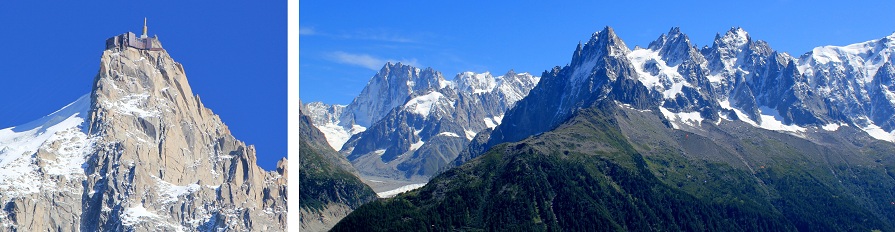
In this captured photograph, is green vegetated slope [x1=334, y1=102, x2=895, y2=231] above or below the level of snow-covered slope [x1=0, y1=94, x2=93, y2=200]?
above

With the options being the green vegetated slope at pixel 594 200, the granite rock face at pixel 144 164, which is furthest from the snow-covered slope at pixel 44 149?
the green vegetated slope at pixel 594 200

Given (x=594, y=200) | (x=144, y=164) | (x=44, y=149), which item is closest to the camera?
(x=44, y=149)

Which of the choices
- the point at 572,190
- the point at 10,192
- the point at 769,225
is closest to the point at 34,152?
the point at 10,192

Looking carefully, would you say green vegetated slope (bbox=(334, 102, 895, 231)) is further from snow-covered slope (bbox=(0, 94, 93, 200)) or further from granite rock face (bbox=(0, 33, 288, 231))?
snow-covered slope (bbox=(0, 94, 93, 200))

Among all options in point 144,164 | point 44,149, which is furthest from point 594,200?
point 44,149

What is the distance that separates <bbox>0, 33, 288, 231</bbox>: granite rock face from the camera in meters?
20.8

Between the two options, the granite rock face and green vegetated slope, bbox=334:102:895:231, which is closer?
the granite rock face

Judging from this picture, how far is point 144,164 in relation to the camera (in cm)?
2325

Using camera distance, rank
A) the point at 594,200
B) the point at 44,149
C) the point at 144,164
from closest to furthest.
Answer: the point at 44,149
the point at 144,164
the point at 594,200

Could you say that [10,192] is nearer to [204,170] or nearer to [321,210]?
[204,170]

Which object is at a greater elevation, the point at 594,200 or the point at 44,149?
the point at 594,200

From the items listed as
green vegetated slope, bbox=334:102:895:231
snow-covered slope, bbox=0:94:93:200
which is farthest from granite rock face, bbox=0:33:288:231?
green vegetated slope, bbox=334:102:895:231

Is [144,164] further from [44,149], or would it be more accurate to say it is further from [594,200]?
[594,200]

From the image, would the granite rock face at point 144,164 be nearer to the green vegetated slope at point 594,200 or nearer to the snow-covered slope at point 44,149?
the snow-covered slope at point 44,149
